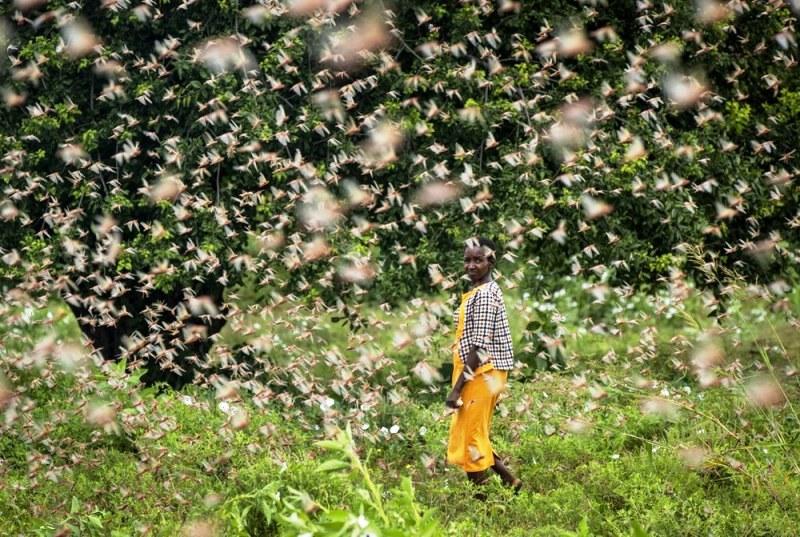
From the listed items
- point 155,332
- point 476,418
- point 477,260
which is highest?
point 155,332

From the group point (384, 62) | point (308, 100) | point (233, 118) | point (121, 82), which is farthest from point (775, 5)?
point (121, 82)

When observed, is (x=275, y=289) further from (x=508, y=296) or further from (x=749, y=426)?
(x=508, y=296)

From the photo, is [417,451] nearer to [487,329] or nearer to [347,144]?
[487,329]

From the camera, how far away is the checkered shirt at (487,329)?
644 cm

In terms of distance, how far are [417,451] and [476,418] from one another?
1420 mm

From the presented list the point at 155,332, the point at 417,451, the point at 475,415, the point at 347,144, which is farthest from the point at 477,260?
the point at 155,332

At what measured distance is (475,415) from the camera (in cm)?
653

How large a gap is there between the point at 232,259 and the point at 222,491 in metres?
2.55

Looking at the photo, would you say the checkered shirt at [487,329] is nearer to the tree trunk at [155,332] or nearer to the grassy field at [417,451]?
the grassy field at [417,451]

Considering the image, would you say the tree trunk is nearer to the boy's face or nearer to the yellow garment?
the yellow garment

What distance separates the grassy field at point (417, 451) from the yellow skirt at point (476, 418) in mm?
186

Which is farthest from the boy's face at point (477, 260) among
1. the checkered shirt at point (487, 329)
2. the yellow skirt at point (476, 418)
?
the yellow skirt at point (476, 418)

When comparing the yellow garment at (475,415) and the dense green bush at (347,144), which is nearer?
the yellow garment at (475,415)

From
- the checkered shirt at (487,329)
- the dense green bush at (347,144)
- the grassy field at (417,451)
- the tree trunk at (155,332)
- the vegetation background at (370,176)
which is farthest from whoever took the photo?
the tree trunk at (155,332)
